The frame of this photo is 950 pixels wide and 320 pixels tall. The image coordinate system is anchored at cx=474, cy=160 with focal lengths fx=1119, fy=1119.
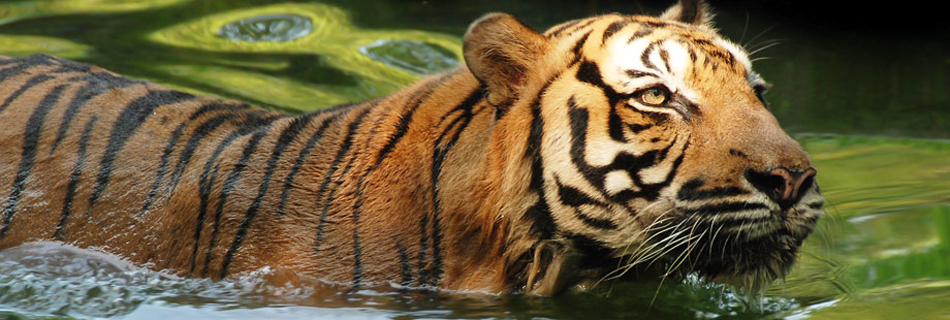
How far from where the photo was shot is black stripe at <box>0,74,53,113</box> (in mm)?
3288

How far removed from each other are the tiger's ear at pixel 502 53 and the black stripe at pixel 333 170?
42 centimetres

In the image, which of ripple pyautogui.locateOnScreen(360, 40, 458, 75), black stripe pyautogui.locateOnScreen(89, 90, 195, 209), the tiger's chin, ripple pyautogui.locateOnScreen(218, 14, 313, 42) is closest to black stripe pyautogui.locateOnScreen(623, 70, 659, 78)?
the tiger's chin

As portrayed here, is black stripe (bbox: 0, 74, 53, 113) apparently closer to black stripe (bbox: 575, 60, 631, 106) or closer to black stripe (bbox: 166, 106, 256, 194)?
black stripe (bbox: 166, 106, 256, 194)

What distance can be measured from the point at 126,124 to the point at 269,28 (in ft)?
10.8

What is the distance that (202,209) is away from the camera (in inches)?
116

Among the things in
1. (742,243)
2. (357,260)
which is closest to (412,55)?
(357,260)

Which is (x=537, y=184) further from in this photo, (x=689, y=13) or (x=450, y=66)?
(x=450, y=66)

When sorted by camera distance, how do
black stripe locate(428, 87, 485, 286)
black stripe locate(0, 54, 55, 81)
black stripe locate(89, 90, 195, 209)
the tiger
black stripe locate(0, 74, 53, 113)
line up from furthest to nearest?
black stripe locate(0, 54, 55, 81)
black stripe locate(0, 74, 53, 113)
black stripe locate(89, 90, 195, 209)
black stripe locate(428, 87, 485, 286)
the tiger

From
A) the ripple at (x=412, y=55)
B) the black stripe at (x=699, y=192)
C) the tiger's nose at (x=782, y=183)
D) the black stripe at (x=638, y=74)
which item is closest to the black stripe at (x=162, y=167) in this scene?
the black stripe at (x=638, y=74)

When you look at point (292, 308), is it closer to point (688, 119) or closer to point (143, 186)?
point (143, 186)

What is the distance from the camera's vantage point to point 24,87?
337 centimetres

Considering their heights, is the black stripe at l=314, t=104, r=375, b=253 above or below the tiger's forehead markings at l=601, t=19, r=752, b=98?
below

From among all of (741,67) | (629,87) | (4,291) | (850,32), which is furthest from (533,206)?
(850,32)

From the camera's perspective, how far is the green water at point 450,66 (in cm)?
290
